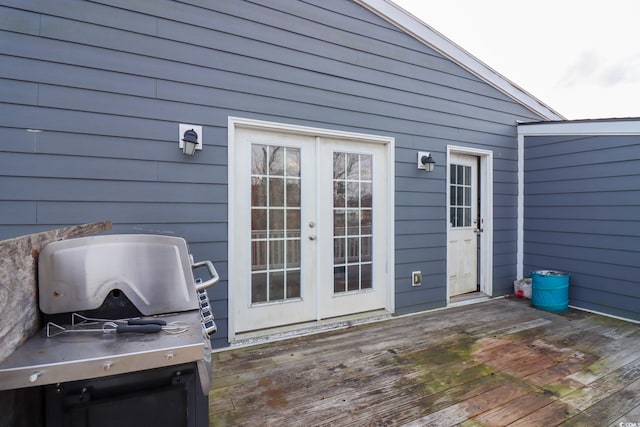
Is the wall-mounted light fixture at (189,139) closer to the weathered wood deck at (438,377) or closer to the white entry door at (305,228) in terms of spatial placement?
the white entry door at (305,228)

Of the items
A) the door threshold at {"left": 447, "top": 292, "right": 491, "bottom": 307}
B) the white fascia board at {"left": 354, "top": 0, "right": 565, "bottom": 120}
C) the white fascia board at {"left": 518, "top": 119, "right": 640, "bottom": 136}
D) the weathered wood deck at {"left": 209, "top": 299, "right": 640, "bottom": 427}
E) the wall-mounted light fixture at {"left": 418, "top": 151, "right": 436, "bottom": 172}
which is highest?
the white fascia board at {"left": 354, "top": 0, "right": 565, "bottom": 120}

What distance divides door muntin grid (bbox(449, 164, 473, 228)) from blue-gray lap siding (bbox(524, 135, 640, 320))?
35.8 inches

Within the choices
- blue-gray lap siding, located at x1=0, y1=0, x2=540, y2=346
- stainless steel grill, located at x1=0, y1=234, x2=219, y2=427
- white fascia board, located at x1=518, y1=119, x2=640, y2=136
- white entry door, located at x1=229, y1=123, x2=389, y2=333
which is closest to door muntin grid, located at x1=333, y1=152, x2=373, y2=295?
white entry door, located at x1=229, y1=123, x2=389, y2=333

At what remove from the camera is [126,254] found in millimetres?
1181

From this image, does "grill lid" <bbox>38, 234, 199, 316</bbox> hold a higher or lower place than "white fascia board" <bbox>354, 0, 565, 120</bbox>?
lower

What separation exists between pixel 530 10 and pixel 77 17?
5.45m

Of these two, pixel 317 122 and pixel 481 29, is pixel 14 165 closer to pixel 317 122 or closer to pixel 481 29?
pixel 317 122

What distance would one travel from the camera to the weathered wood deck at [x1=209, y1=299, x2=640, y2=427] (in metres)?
1.77

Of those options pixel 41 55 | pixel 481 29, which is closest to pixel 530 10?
pixel 481 29

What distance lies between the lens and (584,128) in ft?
11.9

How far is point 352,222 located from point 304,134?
3.40 feet

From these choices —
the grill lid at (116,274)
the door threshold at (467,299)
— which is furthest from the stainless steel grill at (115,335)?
the door threshold at (467,299)

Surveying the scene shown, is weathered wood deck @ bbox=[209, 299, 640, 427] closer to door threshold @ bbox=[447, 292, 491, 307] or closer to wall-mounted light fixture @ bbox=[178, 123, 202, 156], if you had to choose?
door threshold @ bbox=[447, 292, 491, 307]

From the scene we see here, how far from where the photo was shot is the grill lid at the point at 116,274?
3.44ft
